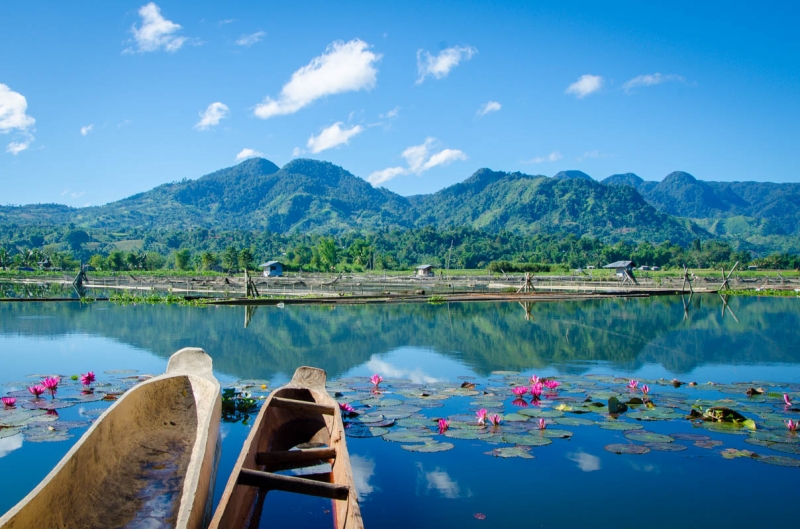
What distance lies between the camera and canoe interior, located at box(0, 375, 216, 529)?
10.1 ft

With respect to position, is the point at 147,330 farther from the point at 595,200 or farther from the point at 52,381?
the point at 595,200

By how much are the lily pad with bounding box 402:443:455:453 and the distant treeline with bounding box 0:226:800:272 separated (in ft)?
171

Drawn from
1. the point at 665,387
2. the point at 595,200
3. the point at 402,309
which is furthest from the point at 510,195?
the point at 665,387

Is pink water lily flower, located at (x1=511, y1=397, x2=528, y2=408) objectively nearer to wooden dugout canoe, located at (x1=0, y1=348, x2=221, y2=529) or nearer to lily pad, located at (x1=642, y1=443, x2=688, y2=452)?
lily pad, located at (x1=642, y1=443, x2=688, y2=452)

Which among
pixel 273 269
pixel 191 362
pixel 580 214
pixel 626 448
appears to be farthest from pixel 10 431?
pixel 580 214

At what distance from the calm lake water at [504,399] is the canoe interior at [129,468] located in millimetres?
532

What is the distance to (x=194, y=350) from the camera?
21.0 ft

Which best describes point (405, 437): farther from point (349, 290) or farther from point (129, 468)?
point (349, 290)

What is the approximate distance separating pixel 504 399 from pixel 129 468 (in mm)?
4219

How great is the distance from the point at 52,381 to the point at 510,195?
180772mm

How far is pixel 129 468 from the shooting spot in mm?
4328

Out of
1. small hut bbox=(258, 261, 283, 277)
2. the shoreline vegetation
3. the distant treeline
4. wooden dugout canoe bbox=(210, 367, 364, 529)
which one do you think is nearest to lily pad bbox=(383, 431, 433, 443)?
wooden dugout canoe bbox=(210, 367, 364, 529)

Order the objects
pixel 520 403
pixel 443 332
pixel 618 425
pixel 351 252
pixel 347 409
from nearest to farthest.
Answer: pixel 618 425, pixel 347 409, pixel 520 403, pixel 443 332, pixel 351 252

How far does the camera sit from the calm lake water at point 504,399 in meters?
4.34
